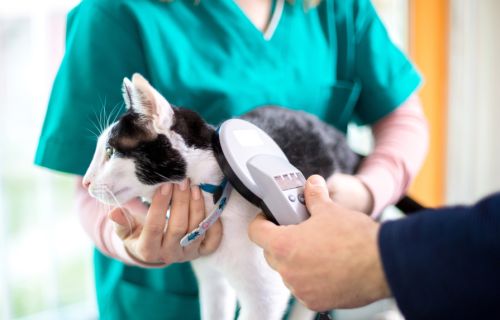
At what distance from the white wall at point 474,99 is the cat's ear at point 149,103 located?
4.35 feet

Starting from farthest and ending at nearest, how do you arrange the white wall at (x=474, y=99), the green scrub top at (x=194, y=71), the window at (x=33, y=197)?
1. the white wall at (x=474, y=99)
2. the window at (x=33, y=197)
3. the green scrub top at (x=194, y=71)

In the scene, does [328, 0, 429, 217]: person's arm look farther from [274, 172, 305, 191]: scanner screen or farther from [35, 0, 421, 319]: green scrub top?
[274, 172, 305, 191]: scanner screen

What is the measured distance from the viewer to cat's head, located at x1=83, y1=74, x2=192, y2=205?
1.61 ft

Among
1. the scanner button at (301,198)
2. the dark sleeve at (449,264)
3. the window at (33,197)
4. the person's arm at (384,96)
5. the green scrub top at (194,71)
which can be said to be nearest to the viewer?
the dark sleeve at (449,264)

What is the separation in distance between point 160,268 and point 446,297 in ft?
1.37

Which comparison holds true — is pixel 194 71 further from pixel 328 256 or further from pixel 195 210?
pixel 328 256

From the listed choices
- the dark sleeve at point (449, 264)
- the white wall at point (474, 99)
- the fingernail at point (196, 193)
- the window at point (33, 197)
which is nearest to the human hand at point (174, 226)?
the fingernail at point (196, 193)

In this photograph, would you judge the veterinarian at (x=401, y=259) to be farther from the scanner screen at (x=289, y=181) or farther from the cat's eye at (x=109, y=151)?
→ the cat's eye at (x=109, y=151)

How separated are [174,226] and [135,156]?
9 centimetres

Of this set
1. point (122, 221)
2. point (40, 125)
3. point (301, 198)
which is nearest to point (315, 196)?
point (301, 198)

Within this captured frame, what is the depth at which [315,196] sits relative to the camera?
0.44 metres

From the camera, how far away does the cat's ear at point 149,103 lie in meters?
0.45

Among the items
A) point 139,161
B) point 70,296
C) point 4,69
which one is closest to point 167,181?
point 139,161

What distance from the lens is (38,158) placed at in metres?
0.61
